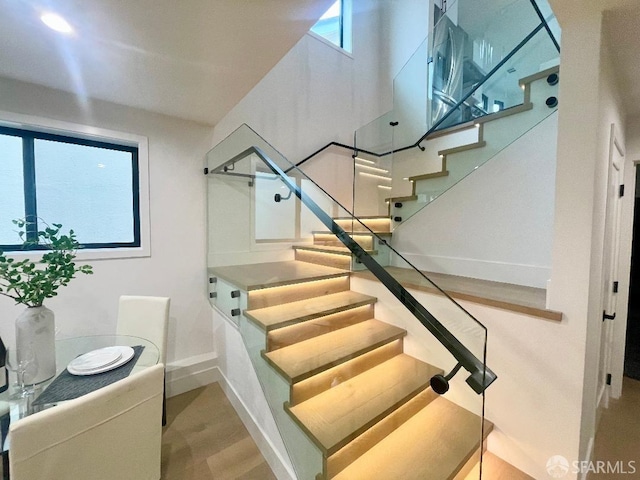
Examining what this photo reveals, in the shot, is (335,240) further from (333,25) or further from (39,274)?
(333,25)

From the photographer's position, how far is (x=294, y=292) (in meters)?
2.24

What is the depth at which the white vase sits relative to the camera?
4.41 ft

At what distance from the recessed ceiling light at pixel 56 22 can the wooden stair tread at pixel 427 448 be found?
103 inches

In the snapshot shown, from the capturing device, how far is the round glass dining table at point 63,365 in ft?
4.00

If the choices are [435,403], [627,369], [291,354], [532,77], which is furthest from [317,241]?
[627,369]

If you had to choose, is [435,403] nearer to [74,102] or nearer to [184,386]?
[184,386]

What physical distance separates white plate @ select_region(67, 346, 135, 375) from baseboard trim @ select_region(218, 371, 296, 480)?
3.37ft

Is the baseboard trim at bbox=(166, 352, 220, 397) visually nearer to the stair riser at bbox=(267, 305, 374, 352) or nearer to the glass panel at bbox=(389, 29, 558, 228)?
the stair riser at bbox=(267, 305, 374, 352)

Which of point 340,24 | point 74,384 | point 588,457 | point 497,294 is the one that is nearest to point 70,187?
point 74,384

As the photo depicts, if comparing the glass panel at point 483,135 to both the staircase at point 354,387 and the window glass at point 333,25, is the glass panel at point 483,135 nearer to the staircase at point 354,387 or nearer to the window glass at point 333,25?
the staircase at point 354,387

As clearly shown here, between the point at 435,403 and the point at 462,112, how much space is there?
106 inches

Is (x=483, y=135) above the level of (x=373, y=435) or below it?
above

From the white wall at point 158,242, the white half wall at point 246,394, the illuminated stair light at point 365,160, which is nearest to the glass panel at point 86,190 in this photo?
the white wall at point 158,242

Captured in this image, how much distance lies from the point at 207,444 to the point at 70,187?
2.35 m
